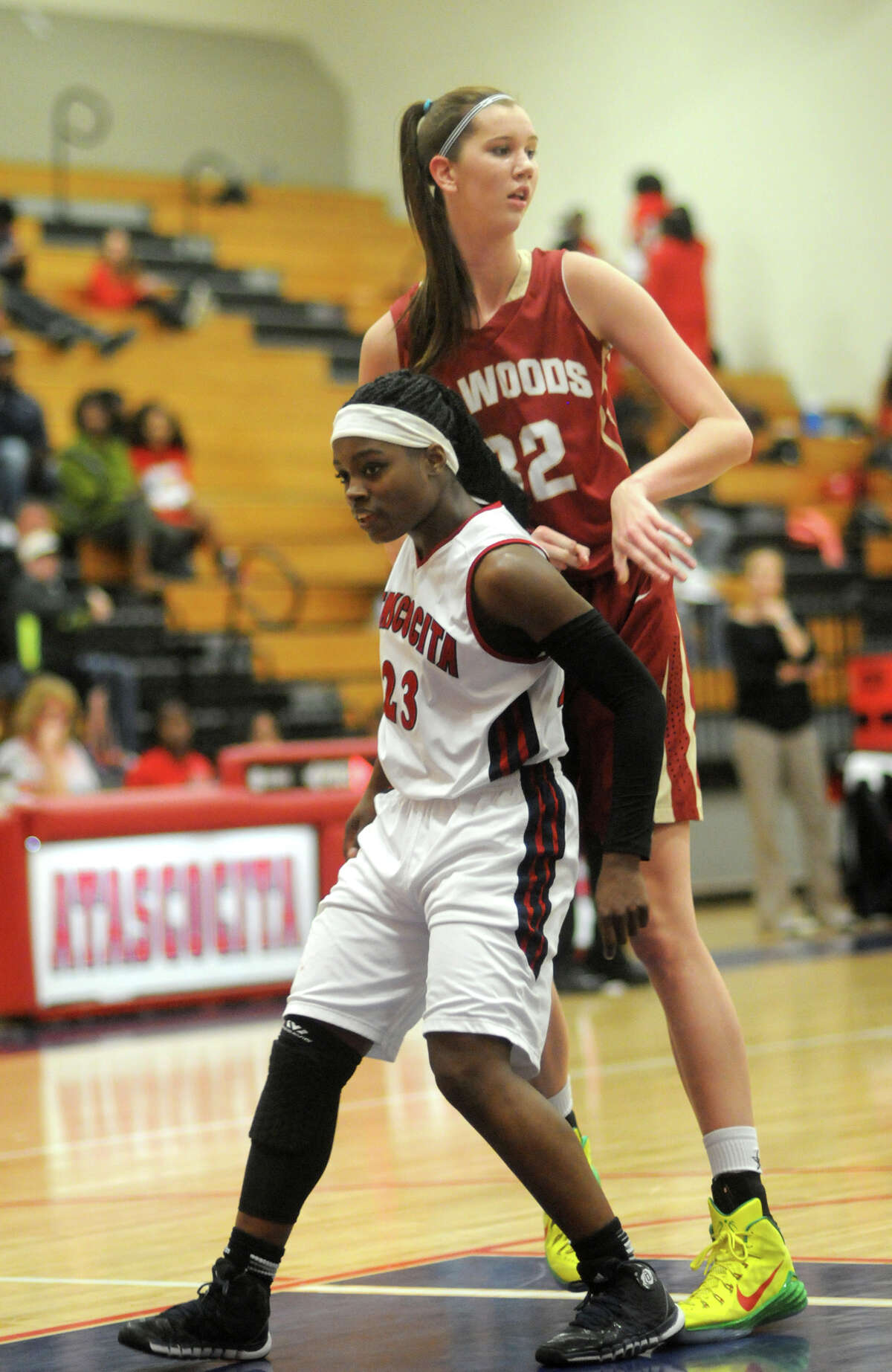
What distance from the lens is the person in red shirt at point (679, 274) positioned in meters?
14.2

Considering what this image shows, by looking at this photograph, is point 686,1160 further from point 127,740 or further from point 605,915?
point 127,740

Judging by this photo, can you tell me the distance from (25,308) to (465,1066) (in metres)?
12.5

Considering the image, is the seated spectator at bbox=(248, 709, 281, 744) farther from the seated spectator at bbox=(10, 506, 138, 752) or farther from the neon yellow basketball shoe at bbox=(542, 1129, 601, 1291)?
the neon yellow basketball shoe at bbox=(542, 1129, 601, 1291)

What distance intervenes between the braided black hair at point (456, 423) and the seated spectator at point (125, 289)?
41.4 feet

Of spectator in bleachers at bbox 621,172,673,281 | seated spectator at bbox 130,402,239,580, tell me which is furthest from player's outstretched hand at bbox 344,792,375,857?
spectator in bleachers at bbox 621,172,673,281

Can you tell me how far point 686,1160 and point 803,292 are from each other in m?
13.2

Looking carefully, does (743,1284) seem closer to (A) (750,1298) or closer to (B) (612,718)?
(A) (750,1298)

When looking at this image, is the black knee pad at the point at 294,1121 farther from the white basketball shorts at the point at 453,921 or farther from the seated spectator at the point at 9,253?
the seated spectator at the point at 9,253

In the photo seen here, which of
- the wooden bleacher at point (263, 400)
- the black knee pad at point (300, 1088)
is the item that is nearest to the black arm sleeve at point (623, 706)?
the black knee pad at point (300, 1088)

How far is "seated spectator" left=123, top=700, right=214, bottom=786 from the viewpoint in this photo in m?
9.50

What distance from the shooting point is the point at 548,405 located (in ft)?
10.1

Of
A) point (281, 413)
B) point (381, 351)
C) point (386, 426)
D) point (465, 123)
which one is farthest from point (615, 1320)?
point (281, 413)

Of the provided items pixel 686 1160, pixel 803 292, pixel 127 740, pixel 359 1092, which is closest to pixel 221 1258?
pixel 686 1160

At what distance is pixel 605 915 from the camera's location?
2.65 meters
